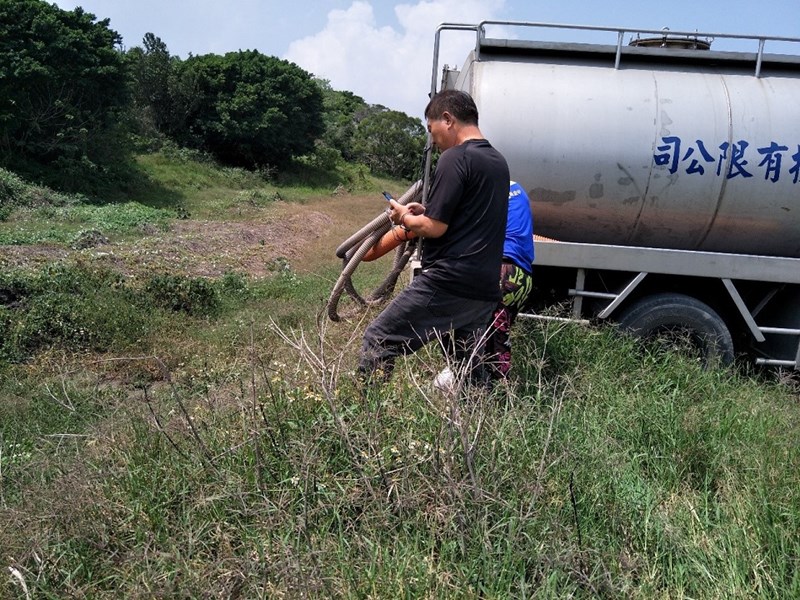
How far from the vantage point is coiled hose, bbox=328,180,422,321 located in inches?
209

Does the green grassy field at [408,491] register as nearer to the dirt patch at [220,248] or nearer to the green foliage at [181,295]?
the green foliage at [181,295]

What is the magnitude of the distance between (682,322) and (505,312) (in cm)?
196

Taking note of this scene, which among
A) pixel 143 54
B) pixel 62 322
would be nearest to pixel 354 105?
pixel 143 54

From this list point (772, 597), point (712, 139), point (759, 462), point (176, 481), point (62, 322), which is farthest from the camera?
point (62, 322)

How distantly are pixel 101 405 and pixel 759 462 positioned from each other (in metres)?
3.88

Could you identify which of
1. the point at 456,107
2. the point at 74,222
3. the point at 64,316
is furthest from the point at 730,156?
the point at 74,222

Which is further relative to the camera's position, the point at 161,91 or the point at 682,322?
the point at 161,91

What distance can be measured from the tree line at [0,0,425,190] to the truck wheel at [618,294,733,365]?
8.49 ft

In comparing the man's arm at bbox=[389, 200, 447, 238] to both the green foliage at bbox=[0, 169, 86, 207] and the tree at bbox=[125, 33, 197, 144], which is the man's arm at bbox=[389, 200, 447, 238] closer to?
the green foliage at bbox=[0, 169, 86, 207]

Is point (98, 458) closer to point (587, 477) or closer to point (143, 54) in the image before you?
point (587, 477)

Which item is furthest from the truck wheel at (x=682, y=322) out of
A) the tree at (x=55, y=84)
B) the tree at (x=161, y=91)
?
the tree at (x=161, y=91)

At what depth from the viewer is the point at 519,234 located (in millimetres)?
4355

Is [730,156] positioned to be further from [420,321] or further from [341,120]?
[341,120]

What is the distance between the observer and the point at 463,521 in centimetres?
254
